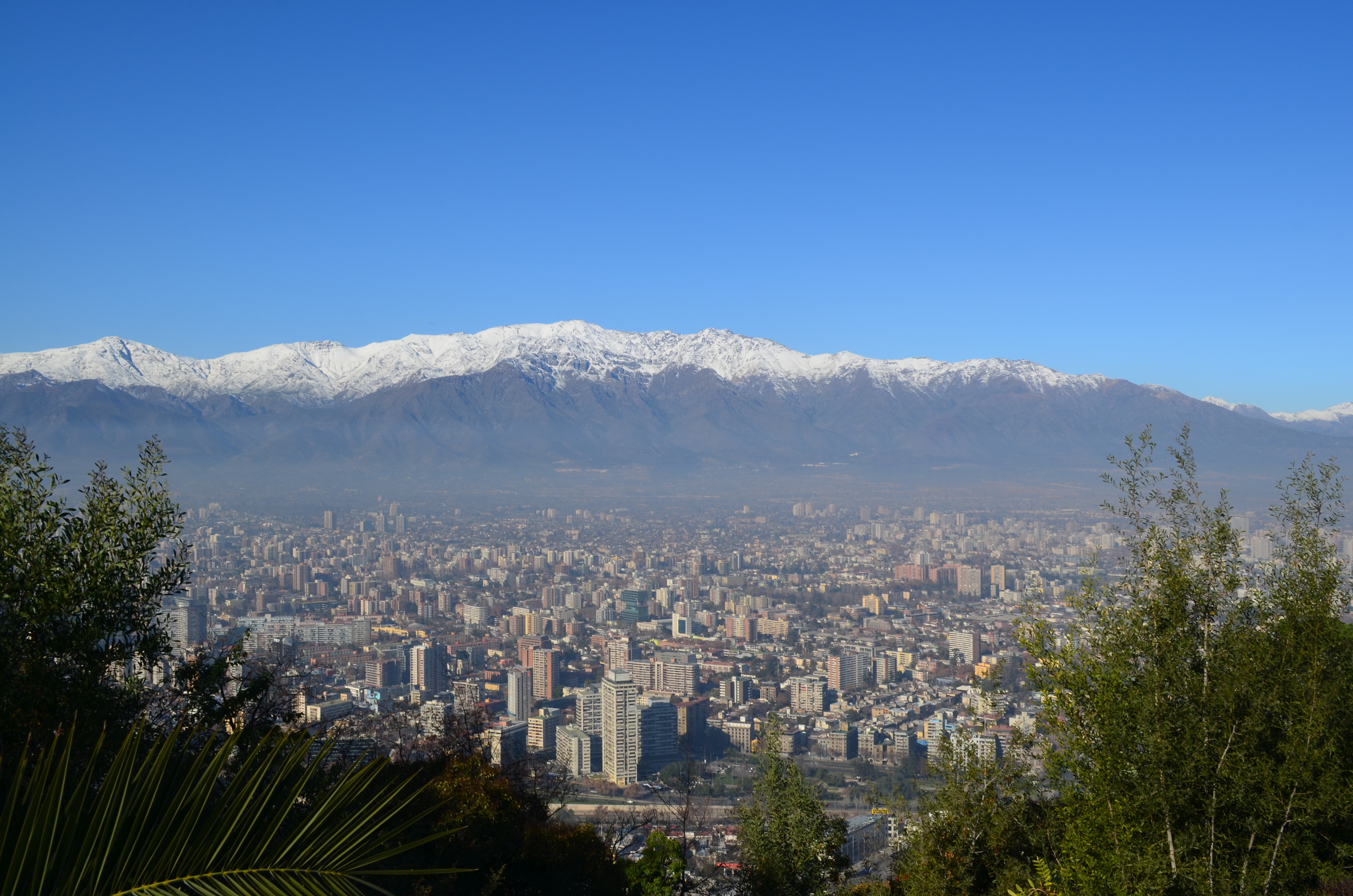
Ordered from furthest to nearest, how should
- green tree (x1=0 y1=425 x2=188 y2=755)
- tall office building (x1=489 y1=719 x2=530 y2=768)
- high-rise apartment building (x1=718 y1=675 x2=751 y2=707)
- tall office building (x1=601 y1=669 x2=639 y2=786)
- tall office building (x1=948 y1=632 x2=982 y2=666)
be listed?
tall office building (x1=948 y1=632 x2=982 y2=666) < high-rise apartment building (x1=718 y1=675 x2=751 y2=707) < tall office building (x1=601 y1=669 x2=639 y2=786) < tall office building (x1=489 y1=719 x2=530 y2=768) < green tree (x1=0 y1=425 x2=188 y2=755)

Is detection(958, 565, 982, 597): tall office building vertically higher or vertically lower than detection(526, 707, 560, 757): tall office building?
lower

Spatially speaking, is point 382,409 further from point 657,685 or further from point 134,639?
point 134,639

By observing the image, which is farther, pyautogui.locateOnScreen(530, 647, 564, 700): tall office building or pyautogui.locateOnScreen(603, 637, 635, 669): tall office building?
pyautogui.locateOnScreen(603, 637, 635, 669): tall office building

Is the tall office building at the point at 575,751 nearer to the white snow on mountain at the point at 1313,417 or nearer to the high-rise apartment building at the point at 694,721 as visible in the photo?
the high-rise apartment building at the point at 694,721

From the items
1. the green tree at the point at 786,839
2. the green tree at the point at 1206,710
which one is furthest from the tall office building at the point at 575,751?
the green tree at the point at 1206,710

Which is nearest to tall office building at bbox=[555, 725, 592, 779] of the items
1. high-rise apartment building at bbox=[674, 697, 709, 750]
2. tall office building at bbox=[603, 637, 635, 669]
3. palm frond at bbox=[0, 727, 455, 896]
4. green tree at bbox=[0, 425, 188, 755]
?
high-rise apartment building at bbox=[674, 697, 709, 750]

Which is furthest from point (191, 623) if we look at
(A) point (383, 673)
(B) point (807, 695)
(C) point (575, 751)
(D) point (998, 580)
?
(D) point (998, 580)

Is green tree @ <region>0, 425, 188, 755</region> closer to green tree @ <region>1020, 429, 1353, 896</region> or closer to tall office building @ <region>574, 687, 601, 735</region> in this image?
green tree @ <region>1020, 429, 1353, 896</region>
